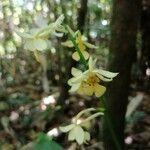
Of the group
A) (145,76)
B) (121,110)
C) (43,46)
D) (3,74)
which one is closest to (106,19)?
(145,76)

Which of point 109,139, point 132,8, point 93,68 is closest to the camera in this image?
point 93,68

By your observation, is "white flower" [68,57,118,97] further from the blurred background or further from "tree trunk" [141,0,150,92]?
"tree trunk" [141,0,150,92]

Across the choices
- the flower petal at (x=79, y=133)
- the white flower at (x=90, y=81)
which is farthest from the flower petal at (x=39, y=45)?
the flower petal at (x=79, y=133)

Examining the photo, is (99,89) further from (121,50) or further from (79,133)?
(121,50)

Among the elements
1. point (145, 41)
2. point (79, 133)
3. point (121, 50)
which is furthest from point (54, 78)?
point (79, 133)

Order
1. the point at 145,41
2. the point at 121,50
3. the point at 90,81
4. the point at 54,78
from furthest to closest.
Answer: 1. the point at 54,78
2. the point at 145,41
3. the point at 121,50
4. the point at 90,81

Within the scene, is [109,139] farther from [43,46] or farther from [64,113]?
[43,46]

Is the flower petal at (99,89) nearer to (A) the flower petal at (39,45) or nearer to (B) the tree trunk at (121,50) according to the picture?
(A) the flower petal at (39,45)
